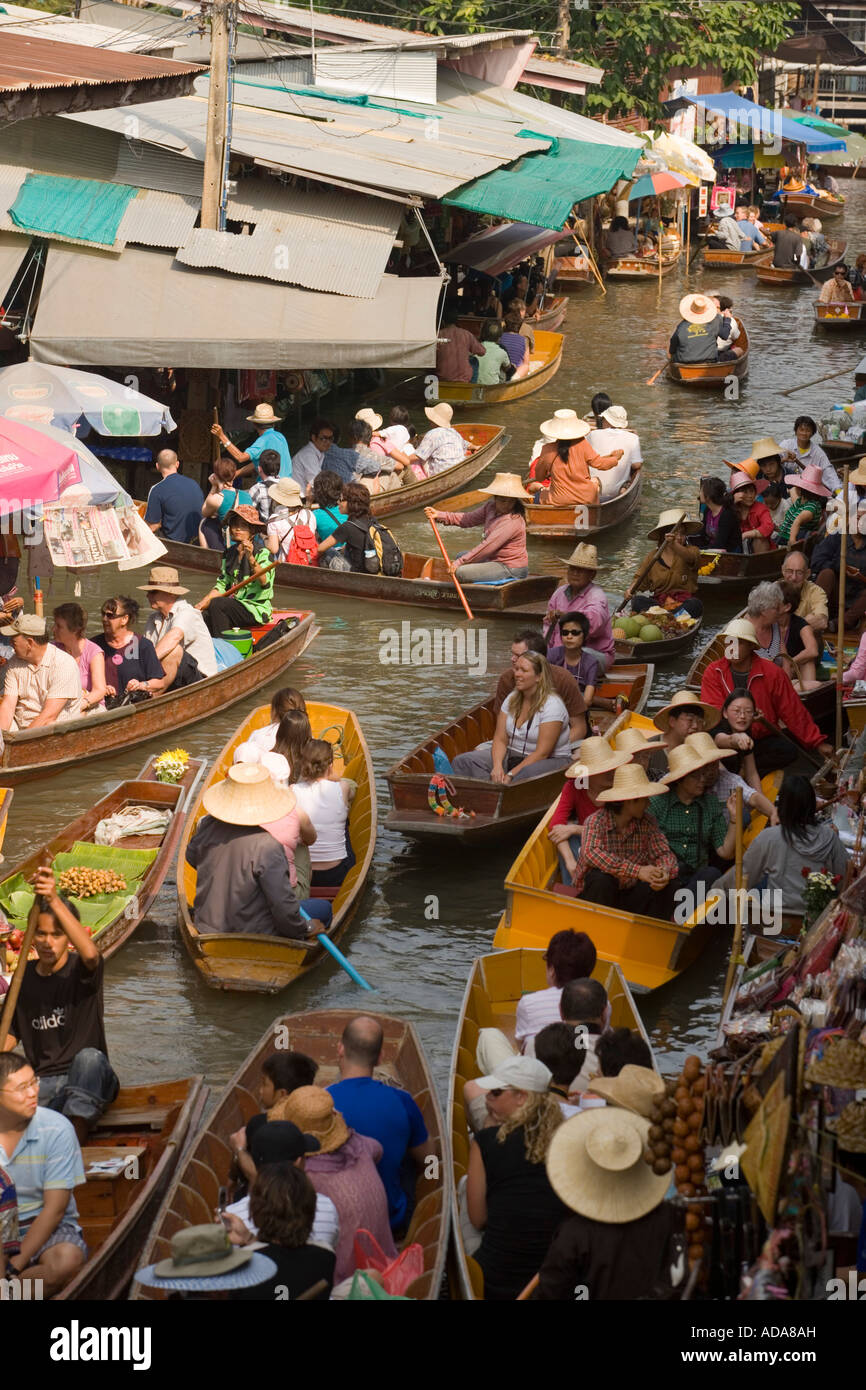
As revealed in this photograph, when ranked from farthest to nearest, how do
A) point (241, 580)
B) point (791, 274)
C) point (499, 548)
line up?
point (791, 274) → point (499, 548) → point (241, 580)

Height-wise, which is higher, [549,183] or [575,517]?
[549,183]

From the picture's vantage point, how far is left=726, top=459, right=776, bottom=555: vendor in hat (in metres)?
16.8

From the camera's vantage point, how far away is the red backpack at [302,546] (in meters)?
16.7

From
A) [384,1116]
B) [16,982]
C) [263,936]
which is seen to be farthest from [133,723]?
[384,1116]

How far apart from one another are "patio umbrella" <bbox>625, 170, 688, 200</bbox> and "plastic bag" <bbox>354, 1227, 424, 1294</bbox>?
32381mm

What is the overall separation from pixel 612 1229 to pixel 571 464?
1369 centimetres

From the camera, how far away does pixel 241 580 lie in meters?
14.7

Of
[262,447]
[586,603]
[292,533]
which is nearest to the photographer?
[586,603]

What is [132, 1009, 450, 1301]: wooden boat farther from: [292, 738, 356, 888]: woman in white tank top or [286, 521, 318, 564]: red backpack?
[286, 521, 318, 564]: red backpack

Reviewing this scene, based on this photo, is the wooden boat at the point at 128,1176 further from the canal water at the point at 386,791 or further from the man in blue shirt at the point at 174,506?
the man in blue shirt at the point at 174,506

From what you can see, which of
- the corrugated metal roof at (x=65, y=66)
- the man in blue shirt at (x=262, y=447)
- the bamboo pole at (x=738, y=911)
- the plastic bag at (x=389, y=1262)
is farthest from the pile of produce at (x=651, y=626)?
the plastic bag at (x=389, y=1262)

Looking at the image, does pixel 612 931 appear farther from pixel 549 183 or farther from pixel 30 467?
pixel 549 183

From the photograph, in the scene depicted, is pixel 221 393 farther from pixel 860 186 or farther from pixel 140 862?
pixel 860 186

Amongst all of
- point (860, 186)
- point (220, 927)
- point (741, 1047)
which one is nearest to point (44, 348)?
point (220, 927)
